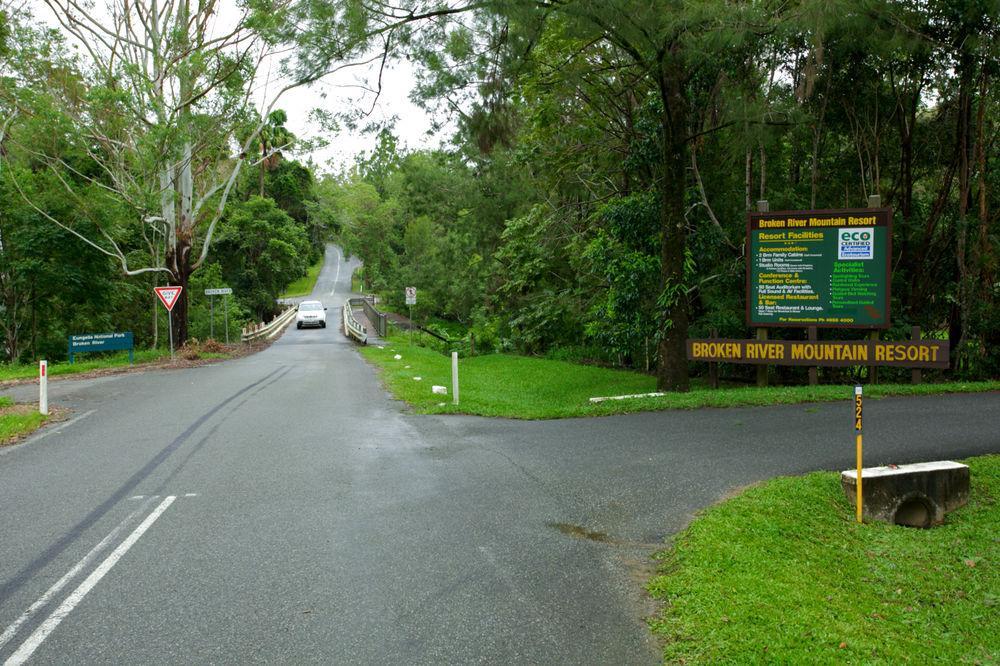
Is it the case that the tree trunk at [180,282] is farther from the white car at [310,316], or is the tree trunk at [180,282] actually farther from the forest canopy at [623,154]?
the white car at [310,316]

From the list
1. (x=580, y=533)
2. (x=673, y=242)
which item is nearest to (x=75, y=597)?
(x=580, y=533)

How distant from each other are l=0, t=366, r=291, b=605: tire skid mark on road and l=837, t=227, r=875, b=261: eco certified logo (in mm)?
11866

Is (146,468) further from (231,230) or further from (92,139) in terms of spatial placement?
(231,230)

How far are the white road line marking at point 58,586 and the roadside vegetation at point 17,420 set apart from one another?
5.43 m

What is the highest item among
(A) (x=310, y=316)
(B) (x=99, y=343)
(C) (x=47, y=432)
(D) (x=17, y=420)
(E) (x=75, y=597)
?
(A) (x=310, y=316)

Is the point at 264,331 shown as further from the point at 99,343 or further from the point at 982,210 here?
the point at 982,210

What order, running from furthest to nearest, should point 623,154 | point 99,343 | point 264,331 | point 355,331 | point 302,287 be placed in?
point 302,287
point 264,331
point 355,331
point 99,343
point 623,154

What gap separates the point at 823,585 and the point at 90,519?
20.3 ft

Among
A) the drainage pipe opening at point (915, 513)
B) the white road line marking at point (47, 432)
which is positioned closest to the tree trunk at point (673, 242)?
the drainage pipe opening at point (915, 513)

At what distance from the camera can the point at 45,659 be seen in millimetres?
3994

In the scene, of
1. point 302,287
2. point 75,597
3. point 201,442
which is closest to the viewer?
point 75,597

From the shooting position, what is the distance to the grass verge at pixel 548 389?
12.5m

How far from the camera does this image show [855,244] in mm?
13633

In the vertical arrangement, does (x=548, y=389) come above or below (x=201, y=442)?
below
